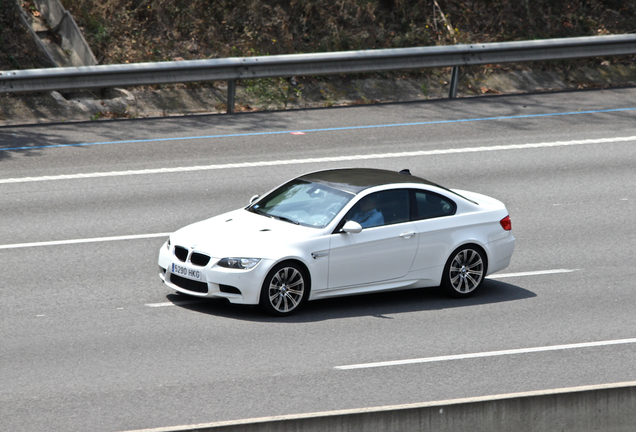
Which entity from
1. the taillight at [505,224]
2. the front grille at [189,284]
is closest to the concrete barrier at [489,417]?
the front grille at [189,284]

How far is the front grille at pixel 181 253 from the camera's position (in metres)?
10.4

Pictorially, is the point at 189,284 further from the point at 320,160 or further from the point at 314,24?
the point at 314,24

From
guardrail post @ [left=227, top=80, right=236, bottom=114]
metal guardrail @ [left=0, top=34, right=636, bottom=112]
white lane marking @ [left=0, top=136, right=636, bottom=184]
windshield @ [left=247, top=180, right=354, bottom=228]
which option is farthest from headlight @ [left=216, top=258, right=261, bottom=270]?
guardrail post @ [left=227, top=80, right=236, bottom=114]

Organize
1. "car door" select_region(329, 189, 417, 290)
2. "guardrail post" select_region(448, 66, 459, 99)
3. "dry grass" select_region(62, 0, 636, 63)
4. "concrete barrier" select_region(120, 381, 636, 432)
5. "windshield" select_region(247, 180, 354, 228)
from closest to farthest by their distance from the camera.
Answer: "concrete barrier" select_region(120, 381, 636, 432)
"car door" select_region(329, 189, 417, 290)
"windshield" select_region(247, 180, 354, 228)
"guardrail post" select_region(448, 66, 459, 99)
"dry grass" select_region(62, 0, 636, 63)

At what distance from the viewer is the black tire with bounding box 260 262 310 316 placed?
33.0 feet

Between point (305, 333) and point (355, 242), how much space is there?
1.31 m

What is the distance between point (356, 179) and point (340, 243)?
1139 mm

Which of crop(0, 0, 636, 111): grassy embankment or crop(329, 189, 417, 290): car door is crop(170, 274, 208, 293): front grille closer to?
crop(329, 189, 417, 290): car door

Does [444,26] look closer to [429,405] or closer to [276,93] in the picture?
[276,93]

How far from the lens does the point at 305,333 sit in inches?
388

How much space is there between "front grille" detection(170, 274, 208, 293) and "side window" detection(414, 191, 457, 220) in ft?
8.84

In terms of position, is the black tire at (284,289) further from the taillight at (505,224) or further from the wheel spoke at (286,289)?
the taillight at (505,224)

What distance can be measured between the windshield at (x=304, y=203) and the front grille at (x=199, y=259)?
114cm

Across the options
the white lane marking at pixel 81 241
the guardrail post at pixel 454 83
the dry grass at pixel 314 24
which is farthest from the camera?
the dry grass at pixel 314 24
